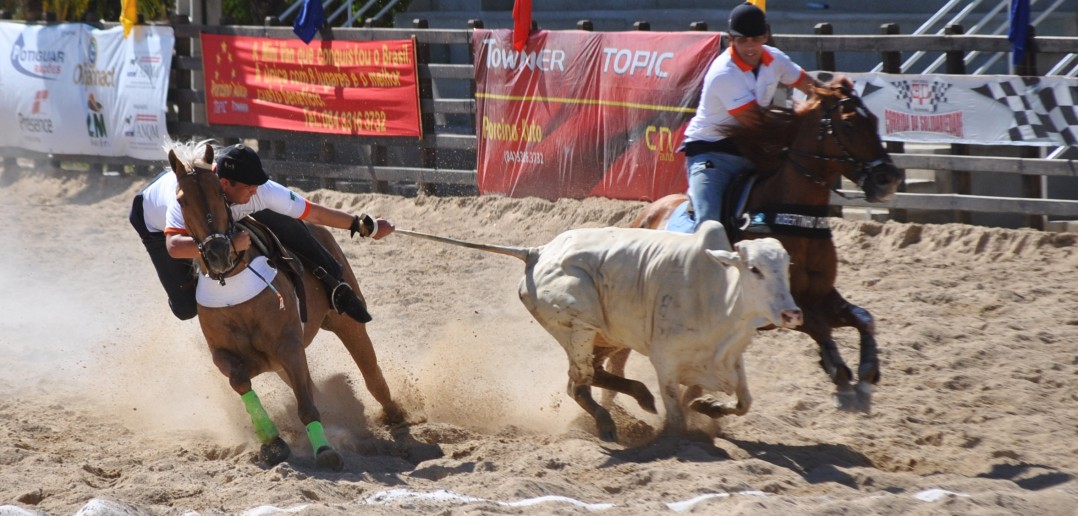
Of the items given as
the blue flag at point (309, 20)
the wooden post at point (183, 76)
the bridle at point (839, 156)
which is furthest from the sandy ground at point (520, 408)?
the wooden post at point (183, 76)

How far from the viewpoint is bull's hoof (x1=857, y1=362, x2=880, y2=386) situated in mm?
5750

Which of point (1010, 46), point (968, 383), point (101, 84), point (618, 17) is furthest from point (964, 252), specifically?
point (101, 84)

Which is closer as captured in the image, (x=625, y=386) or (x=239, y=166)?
(x=239, y=166)

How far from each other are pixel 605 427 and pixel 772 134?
175cm

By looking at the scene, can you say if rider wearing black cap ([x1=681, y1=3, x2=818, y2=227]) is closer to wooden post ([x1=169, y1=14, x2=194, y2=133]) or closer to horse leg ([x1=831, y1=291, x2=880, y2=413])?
horse leg ([x1=831, y1=291, x2=880, y2=413])

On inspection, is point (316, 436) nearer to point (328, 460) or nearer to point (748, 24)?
point (328, 460)

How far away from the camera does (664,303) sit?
564 centimetres

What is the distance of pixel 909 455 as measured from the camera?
5.75 m

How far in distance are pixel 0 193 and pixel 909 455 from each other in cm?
1288

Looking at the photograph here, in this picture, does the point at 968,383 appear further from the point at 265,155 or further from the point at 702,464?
the point at 265,155

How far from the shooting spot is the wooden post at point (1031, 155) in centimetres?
920

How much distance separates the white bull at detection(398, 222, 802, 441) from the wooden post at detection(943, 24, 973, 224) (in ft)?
15.1

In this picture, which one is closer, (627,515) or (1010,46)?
(627,515)

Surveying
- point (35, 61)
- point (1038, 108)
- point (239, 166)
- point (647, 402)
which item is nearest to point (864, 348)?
point (647, 402)
